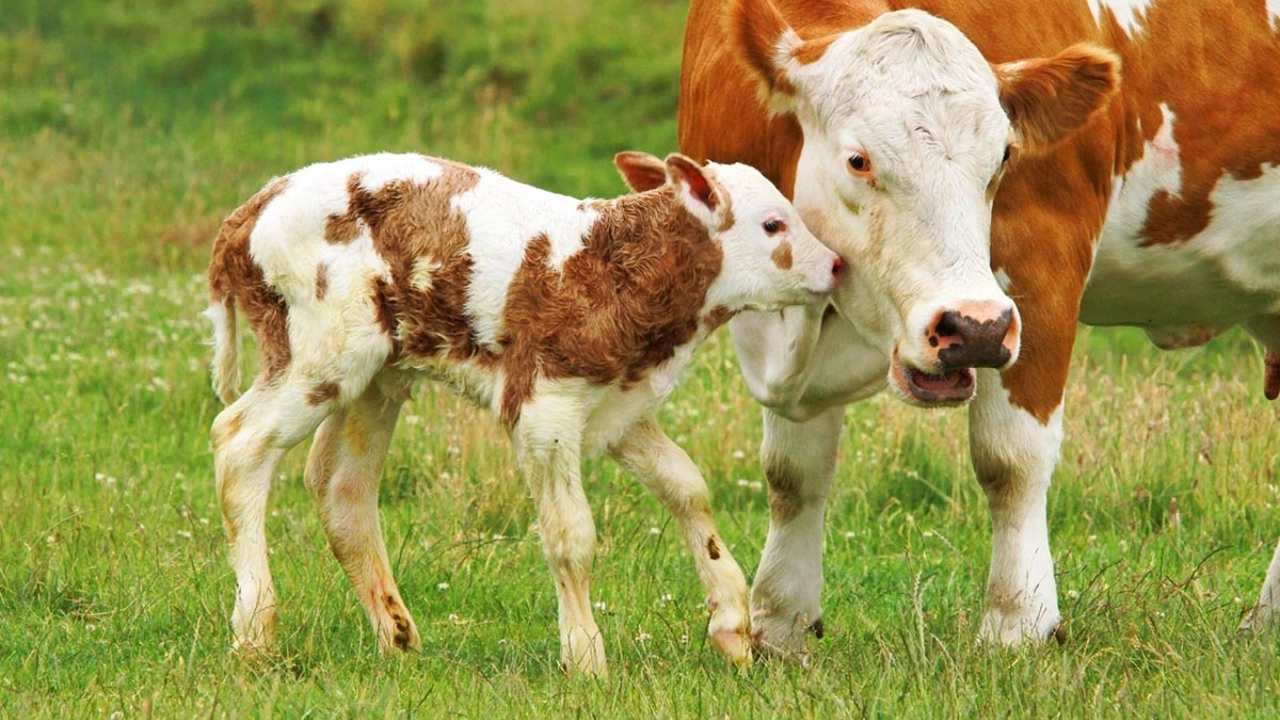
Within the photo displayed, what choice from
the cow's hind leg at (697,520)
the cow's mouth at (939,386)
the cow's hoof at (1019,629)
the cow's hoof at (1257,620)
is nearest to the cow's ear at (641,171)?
the cow's hind leg at (697,520)

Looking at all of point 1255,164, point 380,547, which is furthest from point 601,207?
point 1255,164

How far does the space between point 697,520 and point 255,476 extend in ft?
4.13

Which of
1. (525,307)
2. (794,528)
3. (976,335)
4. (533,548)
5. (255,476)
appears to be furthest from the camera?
(533,548)

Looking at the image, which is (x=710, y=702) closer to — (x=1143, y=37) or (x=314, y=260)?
(x=314, y=260)

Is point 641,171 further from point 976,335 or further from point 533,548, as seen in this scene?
point 533,548

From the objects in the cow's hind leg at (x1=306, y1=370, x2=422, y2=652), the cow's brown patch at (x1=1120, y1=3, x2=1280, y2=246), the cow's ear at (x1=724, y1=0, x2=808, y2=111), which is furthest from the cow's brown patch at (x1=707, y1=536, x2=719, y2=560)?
the cow's brown patch at (x1=1120, y1=3, x2=1280, y2=246)

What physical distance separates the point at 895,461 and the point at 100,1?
1456 cm

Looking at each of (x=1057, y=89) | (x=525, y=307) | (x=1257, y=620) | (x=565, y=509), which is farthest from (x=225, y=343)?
(x=1257, y=620)

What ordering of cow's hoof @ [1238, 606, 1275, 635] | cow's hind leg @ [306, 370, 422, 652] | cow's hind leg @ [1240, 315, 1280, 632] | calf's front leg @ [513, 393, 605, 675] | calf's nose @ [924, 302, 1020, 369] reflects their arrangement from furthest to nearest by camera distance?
cow's hind leg @ [1240, 315, 1280, 632] < cow's hind leg @ [306, 370, 422, 652] < cow's hoof @ [1238, 606, 1275, 635] < calf's front leg @ [513, 393, 605, 675] < calf's nose @ [924, 302, 1020, 369]

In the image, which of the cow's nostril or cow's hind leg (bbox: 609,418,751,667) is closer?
the cow's nostril

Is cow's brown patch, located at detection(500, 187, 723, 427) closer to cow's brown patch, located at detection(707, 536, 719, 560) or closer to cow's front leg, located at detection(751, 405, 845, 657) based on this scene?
cow's brown patch, located at detection(707, 536, 719, 560)

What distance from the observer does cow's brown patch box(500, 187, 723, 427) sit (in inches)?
205

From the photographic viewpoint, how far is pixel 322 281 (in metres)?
5.30

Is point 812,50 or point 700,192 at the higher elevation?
point 812,50
